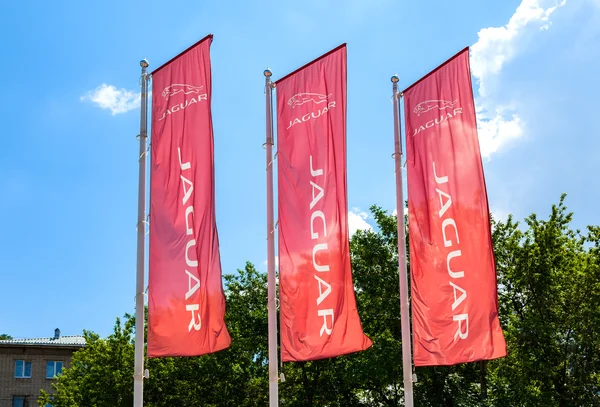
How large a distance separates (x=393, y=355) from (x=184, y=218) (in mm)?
19035

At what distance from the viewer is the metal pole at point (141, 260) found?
19953 millimetres

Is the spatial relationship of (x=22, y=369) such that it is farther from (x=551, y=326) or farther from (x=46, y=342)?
(x=551, y=326)

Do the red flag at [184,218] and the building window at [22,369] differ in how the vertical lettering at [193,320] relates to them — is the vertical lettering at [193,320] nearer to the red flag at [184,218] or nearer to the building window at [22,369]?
the red flag at [184,218]

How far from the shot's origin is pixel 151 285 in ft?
65.0

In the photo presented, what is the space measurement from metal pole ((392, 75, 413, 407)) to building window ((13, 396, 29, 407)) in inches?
2438

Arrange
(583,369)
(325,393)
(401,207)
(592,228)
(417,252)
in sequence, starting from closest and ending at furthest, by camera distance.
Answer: (417,252), (401,207), (583,369), (592,228), (325,393)

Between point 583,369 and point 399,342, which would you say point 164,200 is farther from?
point 583,369

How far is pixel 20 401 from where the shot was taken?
242ft

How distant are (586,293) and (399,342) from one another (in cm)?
886

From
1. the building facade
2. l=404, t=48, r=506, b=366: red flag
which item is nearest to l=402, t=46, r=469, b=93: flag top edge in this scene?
l=404, t=48, r=506, b=366: red flag

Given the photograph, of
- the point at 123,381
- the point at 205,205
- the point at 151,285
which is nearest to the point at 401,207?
the point at 205,205

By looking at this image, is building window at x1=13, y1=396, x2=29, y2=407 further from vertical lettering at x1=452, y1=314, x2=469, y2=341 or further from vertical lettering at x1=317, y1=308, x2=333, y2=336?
vertical lettering at x1=452, y1=314, x2=469, y2=341

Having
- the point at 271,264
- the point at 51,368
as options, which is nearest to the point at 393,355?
the point at 271,264

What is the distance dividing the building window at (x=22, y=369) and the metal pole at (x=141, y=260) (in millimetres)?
59737
